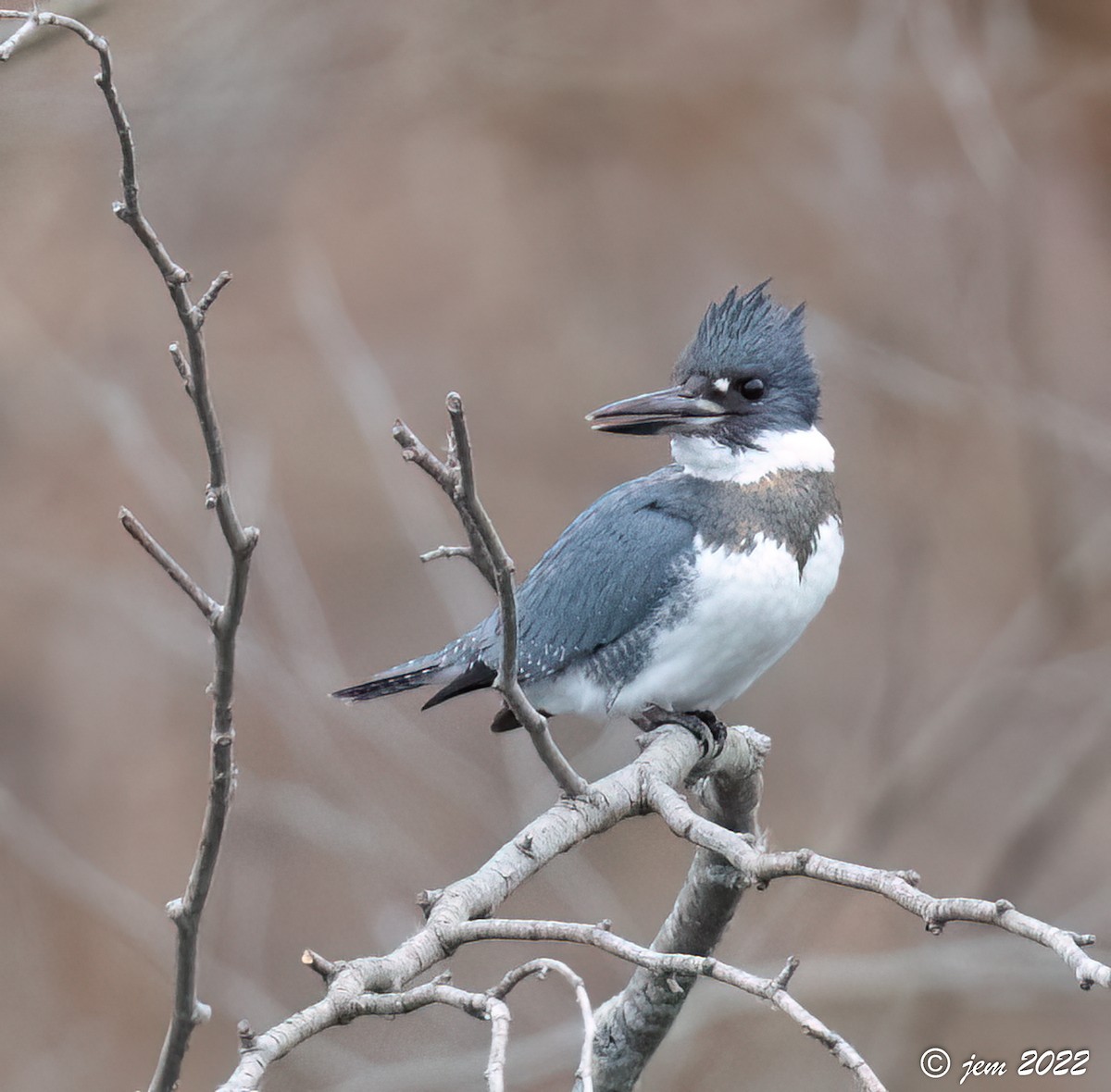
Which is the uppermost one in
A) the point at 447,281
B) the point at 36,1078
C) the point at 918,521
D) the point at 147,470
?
the point at 447,281

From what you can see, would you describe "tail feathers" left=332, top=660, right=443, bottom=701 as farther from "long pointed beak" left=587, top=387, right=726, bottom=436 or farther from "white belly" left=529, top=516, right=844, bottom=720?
"long pointed beak" left=587, top=387, right=726, bottom=436

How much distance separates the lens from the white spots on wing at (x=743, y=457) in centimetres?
202

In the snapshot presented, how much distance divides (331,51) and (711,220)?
153 centimetres

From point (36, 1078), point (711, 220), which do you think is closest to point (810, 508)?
point (711, 220)

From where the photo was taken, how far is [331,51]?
357 cm

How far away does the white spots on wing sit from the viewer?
79.7 inches

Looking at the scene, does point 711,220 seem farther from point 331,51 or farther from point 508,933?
point 508,933

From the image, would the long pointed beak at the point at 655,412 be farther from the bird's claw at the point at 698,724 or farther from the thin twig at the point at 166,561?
the thin twig at the point at 166,561

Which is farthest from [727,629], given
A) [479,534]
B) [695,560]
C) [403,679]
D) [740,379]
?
[479,534]

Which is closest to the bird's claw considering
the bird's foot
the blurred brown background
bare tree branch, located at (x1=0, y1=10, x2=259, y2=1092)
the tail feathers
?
the bird's foot

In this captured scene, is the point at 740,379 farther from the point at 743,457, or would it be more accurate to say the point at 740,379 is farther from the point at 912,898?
the point at 912,898

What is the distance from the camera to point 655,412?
78.7 inches

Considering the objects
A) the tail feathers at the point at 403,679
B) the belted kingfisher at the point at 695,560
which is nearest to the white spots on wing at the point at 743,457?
the belted kingfisher at the point at 695,560

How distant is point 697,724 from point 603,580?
244mm
